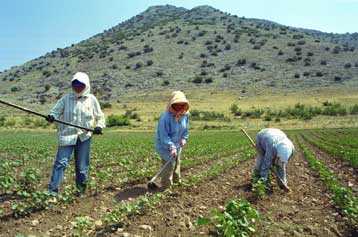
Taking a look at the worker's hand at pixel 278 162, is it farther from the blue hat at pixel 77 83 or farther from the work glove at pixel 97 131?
the blue hat at pixel 77 83

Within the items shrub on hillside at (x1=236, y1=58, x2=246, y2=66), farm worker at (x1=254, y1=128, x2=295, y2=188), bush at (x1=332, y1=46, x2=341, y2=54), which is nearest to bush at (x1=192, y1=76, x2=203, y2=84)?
shrub on hillside at (x1=236, y1=58, x2=246, y2=66)

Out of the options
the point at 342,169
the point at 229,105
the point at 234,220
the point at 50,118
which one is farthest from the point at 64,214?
the point at 229,105

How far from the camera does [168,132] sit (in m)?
8.23

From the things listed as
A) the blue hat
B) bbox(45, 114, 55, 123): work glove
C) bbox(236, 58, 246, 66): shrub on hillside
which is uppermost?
bbox(236, 58, 246, 66): shrub on hillside

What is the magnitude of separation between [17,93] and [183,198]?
62.4m

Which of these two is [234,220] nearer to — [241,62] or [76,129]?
[76,129]

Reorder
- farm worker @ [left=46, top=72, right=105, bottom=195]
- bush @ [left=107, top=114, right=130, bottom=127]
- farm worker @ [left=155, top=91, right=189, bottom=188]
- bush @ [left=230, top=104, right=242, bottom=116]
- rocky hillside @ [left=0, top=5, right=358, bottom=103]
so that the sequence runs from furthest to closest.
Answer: rocky hillside @ [left=0, top=5, right=358, bottom=103]
bush @ [left=230, top=104, right=242, bottom=116]
bush @ [left=107, top=114, right=130, bottom=127]
farm worker @ [left=155, top=91, right=189, bottom=188]
farm worker @ [left=46, top=72, right=105, bottom=195]

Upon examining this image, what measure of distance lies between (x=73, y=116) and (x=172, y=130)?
1844 mm

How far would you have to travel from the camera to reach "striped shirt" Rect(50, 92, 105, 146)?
739 cm

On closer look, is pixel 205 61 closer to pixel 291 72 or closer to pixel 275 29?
pixel 291 72

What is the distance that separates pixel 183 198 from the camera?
761 centimetres

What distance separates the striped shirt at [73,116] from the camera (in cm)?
739

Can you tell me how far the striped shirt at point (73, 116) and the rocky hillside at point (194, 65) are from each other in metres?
46.0

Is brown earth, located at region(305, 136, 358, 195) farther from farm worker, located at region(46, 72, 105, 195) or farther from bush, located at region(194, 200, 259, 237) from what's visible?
farm worker, located at region(46, 72, 105, 195)
